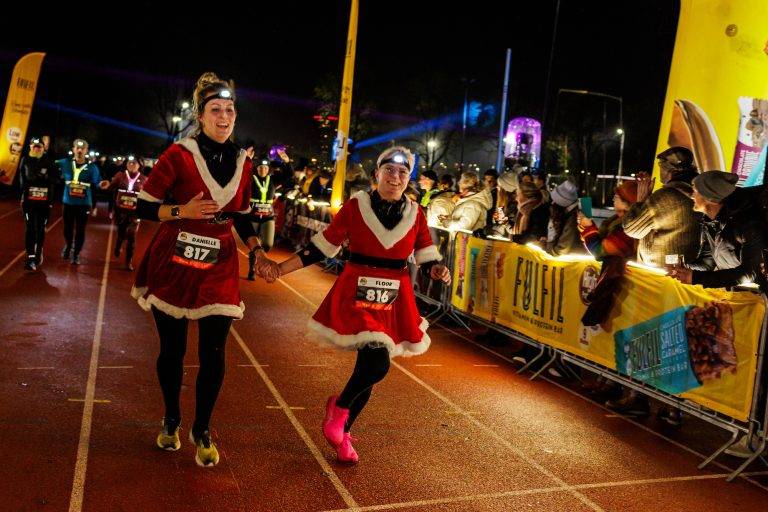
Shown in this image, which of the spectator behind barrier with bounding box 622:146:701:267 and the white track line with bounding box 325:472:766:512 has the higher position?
the spectator behind barrier with bounding box 622:146:701:267

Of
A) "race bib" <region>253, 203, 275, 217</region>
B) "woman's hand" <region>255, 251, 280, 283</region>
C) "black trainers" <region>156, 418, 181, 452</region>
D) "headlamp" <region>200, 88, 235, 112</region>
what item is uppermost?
"headlamp" <region>200, 88, 235, 112</region>

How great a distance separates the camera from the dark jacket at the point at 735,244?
210 inches

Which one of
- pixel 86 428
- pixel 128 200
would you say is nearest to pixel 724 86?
pixel 86 428

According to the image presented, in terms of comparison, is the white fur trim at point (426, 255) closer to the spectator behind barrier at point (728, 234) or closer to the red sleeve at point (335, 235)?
the red sleeve at point (335, 235)

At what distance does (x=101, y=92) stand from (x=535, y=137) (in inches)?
1431

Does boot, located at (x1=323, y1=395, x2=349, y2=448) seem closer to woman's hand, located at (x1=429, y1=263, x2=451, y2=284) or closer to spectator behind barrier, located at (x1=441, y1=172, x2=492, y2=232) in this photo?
woman's hand, located at (x1=429, y1=263, x2=451, y2=284)

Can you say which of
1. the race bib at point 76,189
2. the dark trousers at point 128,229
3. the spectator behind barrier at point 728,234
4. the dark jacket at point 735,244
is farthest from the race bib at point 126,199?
the dark jacket at point 735,244

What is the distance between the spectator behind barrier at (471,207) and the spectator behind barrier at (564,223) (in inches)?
85.9

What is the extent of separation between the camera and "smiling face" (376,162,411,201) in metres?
4.82

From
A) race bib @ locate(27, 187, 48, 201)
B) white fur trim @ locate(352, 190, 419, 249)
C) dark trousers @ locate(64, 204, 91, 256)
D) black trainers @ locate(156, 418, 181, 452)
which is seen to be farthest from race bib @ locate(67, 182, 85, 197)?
white fur trim @ locate(352, 190, 419, 249)

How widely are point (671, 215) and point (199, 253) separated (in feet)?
14.2

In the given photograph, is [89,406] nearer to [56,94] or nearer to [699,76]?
[699,76]

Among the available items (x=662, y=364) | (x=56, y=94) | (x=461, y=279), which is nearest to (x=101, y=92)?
(x=56, y=94)

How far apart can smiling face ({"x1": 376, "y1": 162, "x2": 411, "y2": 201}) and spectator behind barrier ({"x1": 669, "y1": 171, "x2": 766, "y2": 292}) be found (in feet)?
7.40
